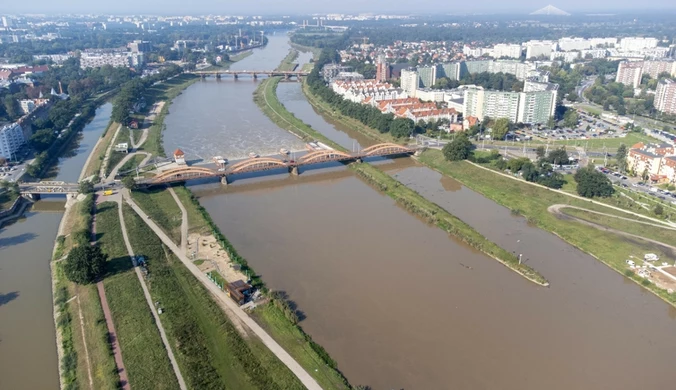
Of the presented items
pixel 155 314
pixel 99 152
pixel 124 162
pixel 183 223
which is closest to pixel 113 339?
pixel 155 314

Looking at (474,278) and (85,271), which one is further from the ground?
(85,271)

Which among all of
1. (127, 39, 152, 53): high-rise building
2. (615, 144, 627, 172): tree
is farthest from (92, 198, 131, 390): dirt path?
(127, 39, 152, 53): high-rise building

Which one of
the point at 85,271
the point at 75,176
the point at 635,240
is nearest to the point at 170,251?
the point at 85,271

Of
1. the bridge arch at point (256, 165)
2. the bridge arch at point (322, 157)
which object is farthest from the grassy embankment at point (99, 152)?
the bridge arch at point (322, 157)

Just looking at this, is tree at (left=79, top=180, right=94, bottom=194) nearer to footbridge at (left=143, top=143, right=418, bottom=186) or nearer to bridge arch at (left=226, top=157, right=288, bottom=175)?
footbridge at (left=143, top=143, right=418, bottom=186)

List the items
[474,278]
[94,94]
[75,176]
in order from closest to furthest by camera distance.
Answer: [474,278] → [75,176] → [94,94]

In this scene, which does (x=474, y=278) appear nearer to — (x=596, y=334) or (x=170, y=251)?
(x=596, y=334)
